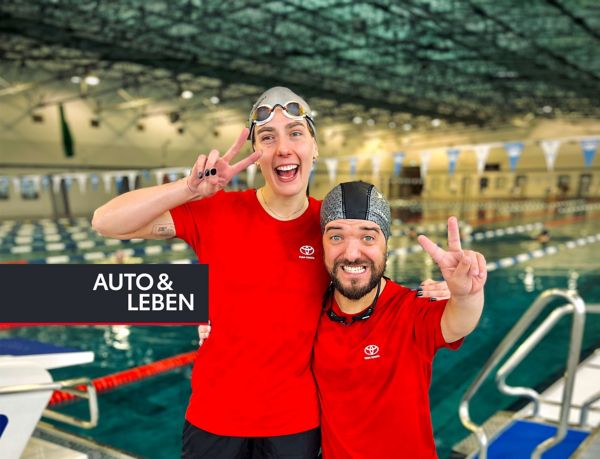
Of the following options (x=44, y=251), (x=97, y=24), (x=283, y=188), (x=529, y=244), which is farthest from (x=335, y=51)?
(x=283, y=188)

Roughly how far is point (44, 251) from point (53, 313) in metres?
11.5

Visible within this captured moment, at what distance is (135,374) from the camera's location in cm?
506

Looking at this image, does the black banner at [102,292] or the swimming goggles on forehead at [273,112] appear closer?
the swimming goggles on forehead at [273,112]

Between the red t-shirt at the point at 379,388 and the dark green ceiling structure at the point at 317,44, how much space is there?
1291 centimetres

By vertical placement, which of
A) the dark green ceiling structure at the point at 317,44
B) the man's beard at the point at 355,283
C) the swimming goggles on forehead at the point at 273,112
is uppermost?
the dark green ceiling structure at the point at 317,44

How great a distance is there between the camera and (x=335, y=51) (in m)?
18.1

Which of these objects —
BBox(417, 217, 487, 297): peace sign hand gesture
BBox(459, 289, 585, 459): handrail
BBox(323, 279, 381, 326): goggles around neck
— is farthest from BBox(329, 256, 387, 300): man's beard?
BBox(459, 289, 585, 459): handrail

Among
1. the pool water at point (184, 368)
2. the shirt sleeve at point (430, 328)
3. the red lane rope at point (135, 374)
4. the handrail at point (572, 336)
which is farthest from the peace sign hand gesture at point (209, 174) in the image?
the red lane rope at point (135, 374)

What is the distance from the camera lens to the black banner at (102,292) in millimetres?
2258

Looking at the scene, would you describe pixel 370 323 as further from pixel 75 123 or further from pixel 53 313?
pixel 75 123

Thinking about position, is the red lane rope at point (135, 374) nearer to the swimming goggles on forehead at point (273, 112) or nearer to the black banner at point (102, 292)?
the black banner at point (102, 292)

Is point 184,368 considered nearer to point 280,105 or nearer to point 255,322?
point 255,322

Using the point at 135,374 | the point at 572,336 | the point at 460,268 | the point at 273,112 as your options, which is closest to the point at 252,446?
the point at 460,268

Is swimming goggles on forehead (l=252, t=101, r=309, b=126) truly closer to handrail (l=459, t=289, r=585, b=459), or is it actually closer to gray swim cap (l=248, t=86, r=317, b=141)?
gray swim cap (l=248, t=86, r=317, b=141)
